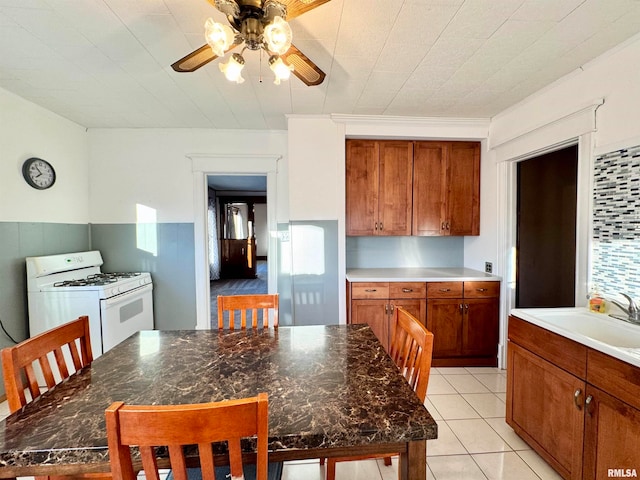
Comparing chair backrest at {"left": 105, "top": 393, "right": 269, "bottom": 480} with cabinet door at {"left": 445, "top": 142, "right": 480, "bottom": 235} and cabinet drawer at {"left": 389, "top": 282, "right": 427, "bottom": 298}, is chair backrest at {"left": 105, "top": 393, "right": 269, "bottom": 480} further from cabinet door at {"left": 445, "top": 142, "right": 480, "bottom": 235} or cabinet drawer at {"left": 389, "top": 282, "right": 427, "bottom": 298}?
cabinet door at {"left": 445, "top": 142, "right": 480, "bottom": 235}

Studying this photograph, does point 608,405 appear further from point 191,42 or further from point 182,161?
point 182,161

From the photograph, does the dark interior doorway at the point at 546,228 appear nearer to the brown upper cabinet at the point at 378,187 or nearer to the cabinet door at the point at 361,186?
the brown upper cabinet at the point at 378,187

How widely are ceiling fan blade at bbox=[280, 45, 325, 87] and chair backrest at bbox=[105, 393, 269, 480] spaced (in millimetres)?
1369

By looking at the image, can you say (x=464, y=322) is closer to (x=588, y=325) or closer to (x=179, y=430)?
(x=588, y=325)

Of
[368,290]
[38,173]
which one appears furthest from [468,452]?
[38,173]

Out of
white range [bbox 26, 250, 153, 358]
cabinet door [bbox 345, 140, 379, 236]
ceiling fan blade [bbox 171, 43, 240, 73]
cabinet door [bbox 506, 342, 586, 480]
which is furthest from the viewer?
cabinet door [bbox 345, 140, 379, 236]

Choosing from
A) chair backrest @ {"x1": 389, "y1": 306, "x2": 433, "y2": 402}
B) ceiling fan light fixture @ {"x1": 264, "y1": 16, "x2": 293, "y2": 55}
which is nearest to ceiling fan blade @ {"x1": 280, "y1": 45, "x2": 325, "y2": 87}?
ceiling fan light fixture @ {"x1": 264, "y1": 16, "x2": 293, "y2": 55}

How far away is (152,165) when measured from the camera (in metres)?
3.35

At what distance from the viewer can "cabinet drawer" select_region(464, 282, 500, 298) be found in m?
2.90

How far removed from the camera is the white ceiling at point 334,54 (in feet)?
5.03

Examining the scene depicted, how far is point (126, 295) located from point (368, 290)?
2278 mm

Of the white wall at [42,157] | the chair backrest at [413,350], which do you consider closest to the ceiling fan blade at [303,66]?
the chair backrest at [413,350]

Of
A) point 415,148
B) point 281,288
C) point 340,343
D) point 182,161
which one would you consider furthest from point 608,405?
point 182,161

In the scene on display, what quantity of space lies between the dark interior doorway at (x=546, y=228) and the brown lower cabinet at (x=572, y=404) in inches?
49.8
